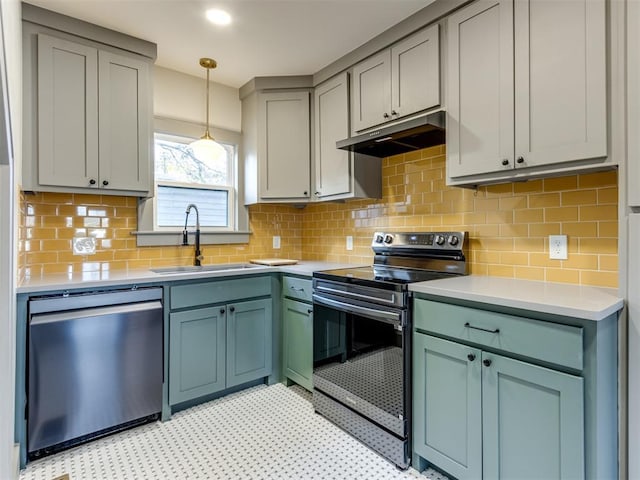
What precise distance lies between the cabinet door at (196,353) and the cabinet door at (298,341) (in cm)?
48

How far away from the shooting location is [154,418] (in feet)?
7.47

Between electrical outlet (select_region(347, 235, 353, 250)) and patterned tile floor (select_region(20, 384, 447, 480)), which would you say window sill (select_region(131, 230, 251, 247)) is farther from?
patterned tile floor (select_region(20, 384, 447, 480))

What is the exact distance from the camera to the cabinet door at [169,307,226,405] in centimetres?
229

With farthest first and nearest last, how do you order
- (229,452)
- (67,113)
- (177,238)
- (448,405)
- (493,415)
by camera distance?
(177,238) → (67,113) → (229,452) → (448,405) → (493,415)

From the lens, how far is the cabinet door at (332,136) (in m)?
2.68

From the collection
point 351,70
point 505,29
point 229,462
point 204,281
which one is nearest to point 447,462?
point 229,462

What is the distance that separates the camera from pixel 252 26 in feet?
7.47

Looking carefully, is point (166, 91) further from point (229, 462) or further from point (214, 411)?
point (229, 462)

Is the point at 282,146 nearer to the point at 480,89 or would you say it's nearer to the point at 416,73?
the point at 416,73

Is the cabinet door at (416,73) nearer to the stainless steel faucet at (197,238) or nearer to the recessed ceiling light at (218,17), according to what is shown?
the recessed ceiling light at (218,17)

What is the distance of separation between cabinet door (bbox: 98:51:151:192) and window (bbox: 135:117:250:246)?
295 mm

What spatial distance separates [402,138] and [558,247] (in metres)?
1.06

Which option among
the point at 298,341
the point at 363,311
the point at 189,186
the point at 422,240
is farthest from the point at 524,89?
the point at 189,186

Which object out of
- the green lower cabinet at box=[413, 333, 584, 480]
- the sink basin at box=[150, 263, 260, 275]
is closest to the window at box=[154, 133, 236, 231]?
the sink basin at box=[150, 263, 260, 275]
